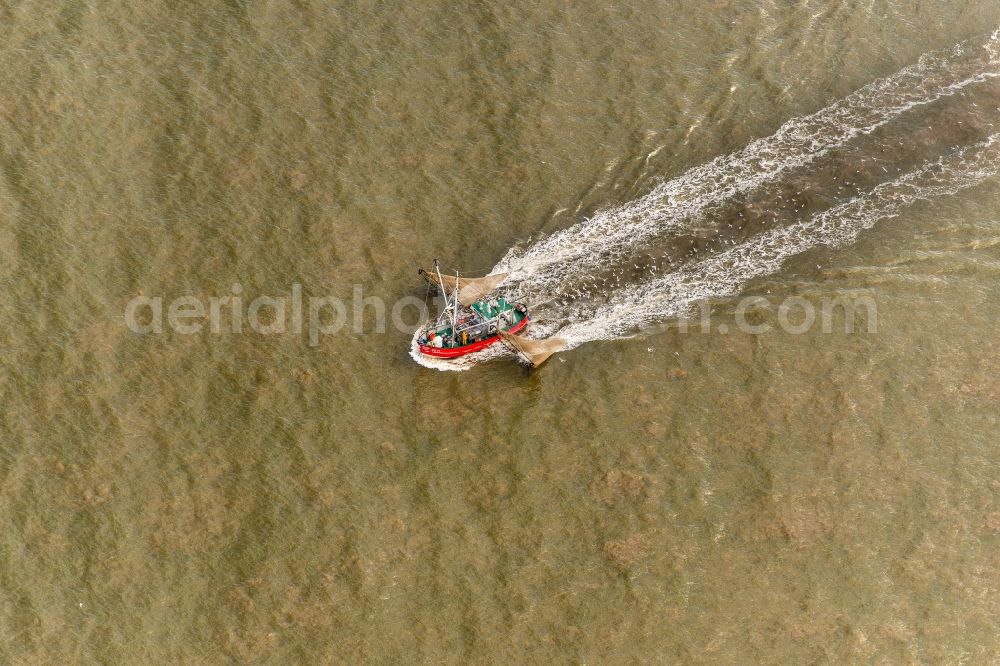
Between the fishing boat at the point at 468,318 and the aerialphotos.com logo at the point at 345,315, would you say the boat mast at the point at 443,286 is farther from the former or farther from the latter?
the aerialphotos.com logo at the point at 345,315

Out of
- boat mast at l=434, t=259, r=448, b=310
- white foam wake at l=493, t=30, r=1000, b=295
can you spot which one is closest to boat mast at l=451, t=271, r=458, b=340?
boat mast at l=434, t=259, r=448, b=310

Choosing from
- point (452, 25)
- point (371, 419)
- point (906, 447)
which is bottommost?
point (906, 447)

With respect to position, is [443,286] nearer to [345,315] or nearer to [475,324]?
[475,324]

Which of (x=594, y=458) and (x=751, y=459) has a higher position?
(x=594, y=458)

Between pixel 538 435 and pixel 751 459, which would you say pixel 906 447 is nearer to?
pixel 751 459

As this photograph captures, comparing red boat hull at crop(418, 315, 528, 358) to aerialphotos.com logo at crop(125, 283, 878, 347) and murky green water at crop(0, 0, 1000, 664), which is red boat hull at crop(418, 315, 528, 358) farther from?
aerialphotos.com logo at crop(125, 283, 878, 347)

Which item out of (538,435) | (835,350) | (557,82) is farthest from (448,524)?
(557,82)

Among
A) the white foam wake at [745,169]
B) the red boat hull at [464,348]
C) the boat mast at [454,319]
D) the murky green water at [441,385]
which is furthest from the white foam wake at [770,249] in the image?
the boat mast at [454,319]

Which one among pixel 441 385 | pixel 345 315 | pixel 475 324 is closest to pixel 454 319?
pixel 475 324
